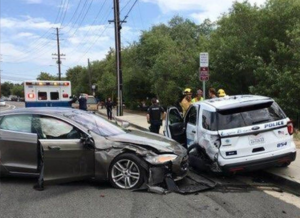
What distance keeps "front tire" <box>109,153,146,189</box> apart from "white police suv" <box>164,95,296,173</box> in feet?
4.67

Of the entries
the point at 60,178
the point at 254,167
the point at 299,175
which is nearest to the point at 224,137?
the point at 254,167

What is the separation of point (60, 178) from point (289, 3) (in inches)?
510

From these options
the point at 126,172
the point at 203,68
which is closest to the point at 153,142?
the point at 126,172

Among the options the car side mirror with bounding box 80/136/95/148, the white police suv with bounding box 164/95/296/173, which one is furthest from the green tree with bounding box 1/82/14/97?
the white police suv with bounding box 164/95/296/173

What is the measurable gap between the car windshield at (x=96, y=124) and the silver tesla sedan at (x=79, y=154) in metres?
0.02

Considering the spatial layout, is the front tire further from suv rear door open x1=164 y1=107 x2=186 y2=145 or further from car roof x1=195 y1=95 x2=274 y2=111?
suv rear door open x1=164 y1=107 x2=186 y2=145

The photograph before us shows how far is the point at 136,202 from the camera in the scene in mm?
5734

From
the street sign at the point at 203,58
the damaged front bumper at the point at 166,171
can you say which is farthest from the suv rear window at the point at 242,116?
the street sign at the point at 203,58

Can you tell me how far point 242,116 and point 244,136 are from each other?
1.24 feet

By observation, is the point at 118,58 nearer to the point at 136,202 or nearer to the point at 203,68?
the point at 203,68

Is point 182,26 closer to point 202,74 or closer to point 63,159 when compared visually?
point 202,74

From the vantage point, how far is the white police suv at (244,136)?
673cm

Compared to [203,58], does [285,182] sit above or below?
below

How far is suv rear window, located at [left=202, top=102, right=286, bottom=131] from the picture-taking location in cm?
683
